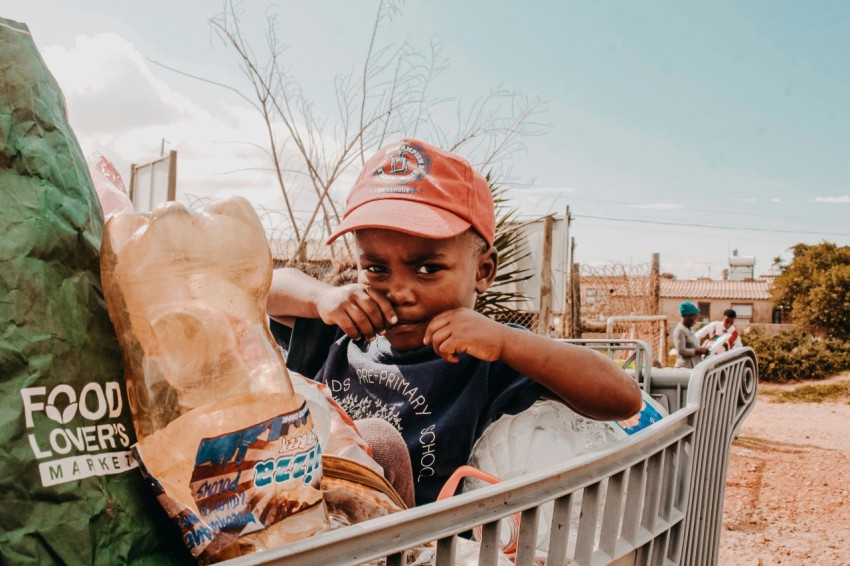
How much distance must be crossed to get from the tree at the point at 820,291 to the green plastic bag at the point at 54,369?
29.9 m

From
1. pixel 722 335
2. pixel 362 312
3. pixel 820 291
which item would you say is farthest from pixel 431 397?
pixel 820 291

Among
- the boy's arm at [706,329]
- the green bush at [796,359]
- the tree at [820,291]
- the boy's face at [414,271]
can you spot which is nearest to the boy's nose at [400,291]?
the boy's face at [414,271]

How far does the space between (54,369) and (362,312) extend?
3.21 feet

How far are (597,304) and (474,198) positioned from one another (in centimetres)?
1122

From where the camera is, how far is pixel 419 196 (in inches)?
67.2

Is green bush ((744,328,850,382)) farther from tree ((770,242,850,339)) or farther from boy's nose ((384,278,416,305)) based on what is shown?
boy's nose ((384,278,416,305))

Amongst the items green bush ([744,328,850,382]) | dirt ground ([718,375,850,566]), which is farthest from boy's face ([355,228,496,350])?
green bush ([744,328,850,382])

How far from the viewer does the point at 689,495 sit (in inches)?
60.4

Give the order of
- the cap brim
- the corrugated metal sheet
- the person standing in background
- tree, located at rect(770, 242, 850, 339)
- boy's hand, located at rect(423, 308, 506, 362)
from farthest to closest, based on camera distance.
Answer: the corrugated metal sheet
tree, located at rect(770, 242, 850, 339)
the person standing in background
the cap brim
boy's hand, located at rect(423, 308, 506, 362)

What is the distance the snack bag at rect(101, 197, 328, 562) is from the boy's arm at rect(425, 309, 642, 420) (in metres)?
0.62

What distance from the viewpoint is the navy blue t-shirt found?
164 centimetres

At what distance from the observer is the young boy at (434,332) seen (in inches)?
58.5

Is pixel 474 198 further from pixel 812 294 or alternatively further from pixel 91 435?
pixel 812 294

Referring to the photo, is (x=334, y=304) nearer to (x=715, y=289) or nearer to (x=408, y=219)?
(x=408, y=219)
